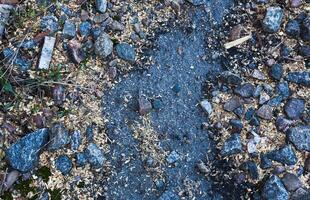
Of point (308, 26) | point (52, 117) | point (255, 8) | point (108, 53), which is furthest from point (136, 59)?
point (308, 26)

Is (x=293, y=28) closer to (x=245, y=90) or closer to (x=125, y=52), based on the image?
(x=245, y=90)

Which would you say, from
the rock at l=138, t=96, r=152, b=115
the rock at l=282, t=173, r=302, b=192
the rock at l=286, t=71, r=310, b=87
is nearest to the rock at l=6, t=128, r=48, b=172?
the rock at l=138, t=96, r=152, b=115

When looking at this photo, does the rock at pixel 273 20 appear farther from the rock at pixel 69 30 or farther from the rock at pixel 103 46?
the rock at pixel 69 30

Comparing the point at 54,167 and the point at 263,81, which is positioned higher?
the point at 263,81

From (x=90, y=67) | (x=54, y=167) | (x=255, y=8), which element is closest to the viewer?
(x=54, y=167)

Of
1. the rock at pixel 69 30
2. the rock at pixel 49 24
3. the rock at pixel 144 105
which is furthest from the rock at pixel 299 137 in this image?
the rock at pixel 49 24

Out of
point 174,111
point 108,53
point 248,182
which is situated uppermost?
point 108,53

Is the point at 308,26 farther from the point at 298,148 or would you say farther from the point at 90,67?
the point at 90,67

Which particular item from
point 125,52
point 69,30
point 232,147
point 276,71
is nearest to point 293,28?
point 276,71
